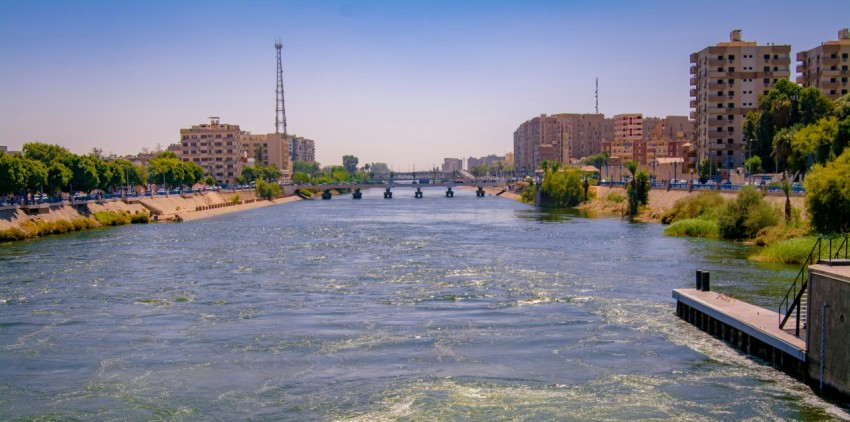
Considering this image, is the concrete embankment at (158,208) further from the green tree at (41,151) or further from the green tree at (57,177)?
the green tree at (41,151)

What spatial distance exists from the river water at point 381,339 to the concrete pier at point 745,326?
54 centimetres

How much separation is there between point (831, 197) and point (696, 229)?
2118 cm

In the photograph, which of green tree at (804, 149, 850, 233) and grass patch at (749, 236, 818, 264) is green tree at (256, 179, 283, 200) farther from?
green tree at (804, 149, 850, 233)

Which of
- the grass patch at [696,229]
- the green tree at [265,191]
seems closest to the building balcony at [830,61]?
the grass patch at [696,229]

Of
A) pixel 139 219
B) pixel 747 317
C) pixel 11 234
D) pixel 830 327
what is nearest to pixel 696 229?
pixel 747 317

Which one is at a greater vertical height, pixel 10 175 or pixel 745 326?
pixel 10 175

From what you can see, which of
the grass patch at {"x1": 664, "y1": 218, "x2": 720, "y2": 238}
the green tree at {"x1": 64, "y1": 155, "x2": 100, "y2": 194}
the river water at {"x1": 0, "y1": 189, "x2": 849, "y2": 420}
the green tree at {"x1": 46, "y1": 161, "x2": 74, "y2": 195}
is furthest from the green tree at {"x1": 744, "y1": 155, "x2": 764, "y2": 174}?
the green tree at {"x1": 46, "y1": 161, "x2": 74, "y2": 195}

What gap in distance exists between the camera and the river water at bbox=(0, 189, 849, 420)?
21031 mm

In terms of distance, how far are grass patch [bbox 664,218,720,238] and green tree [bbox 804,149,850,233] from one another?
646 inches

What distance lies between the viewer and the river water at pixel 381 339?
2103 cm

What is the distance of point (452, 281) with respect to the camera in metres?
41.1

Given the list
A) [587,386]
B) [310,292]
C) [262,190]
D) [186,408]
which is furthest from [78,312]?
[262,190]

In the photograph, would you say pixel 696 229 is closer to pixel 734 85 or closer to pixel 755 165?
pixel 755 165

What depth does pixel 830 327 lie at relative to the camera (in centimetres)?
1953
